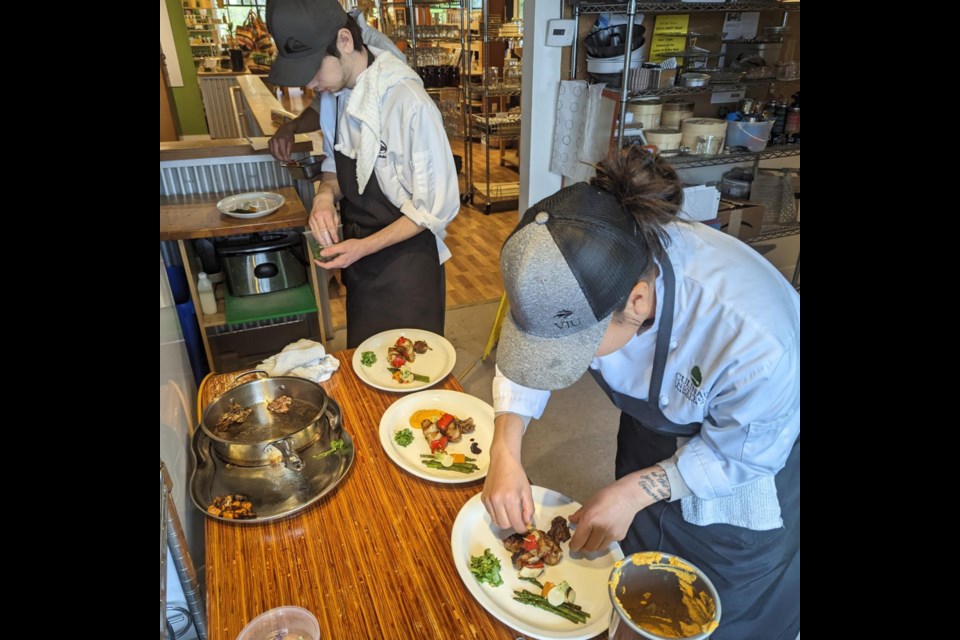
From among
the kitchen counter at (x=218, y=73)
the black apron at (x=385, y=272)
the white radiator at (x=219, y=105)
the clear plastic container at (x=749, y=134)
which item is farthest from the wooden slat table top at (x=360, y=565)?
the kitchen counter at (x=218, y=73)

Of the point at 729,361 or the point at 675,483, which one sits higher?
the point at 729,361

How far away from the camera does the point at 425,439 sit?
1439 mm

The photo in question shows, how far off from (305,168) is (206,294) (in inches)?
33.0

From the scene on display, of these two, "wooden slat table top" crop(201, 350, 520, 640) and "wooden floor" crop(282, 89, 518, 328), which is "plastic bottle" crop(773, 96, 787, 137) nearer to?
"wooden floor" crop(282, 89, 518, 328)

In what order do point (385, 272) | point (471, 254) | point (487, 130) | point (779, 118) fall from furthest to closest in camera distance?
1. point (487, 130)
2. point (471, 254)
3. point (779, 118)
4. point (385, 272)

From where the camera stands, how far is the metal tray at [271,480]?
120 centimetres

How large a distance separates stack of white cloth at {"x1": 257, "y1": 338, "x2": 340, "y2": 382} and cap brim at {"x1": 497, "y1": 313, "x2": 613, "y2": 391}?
82 centimetres

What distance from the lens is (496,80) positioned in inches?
242

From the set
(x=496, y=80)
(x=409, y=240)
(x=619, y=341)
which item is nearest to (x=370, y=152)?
(x=409, y=240)

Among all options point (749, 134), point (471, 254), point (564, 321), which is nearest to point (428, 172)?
point (564, 321)

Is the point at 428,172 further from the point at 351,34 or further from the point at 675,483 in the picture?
the point at 675,483

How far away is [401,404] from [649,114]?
237cm
